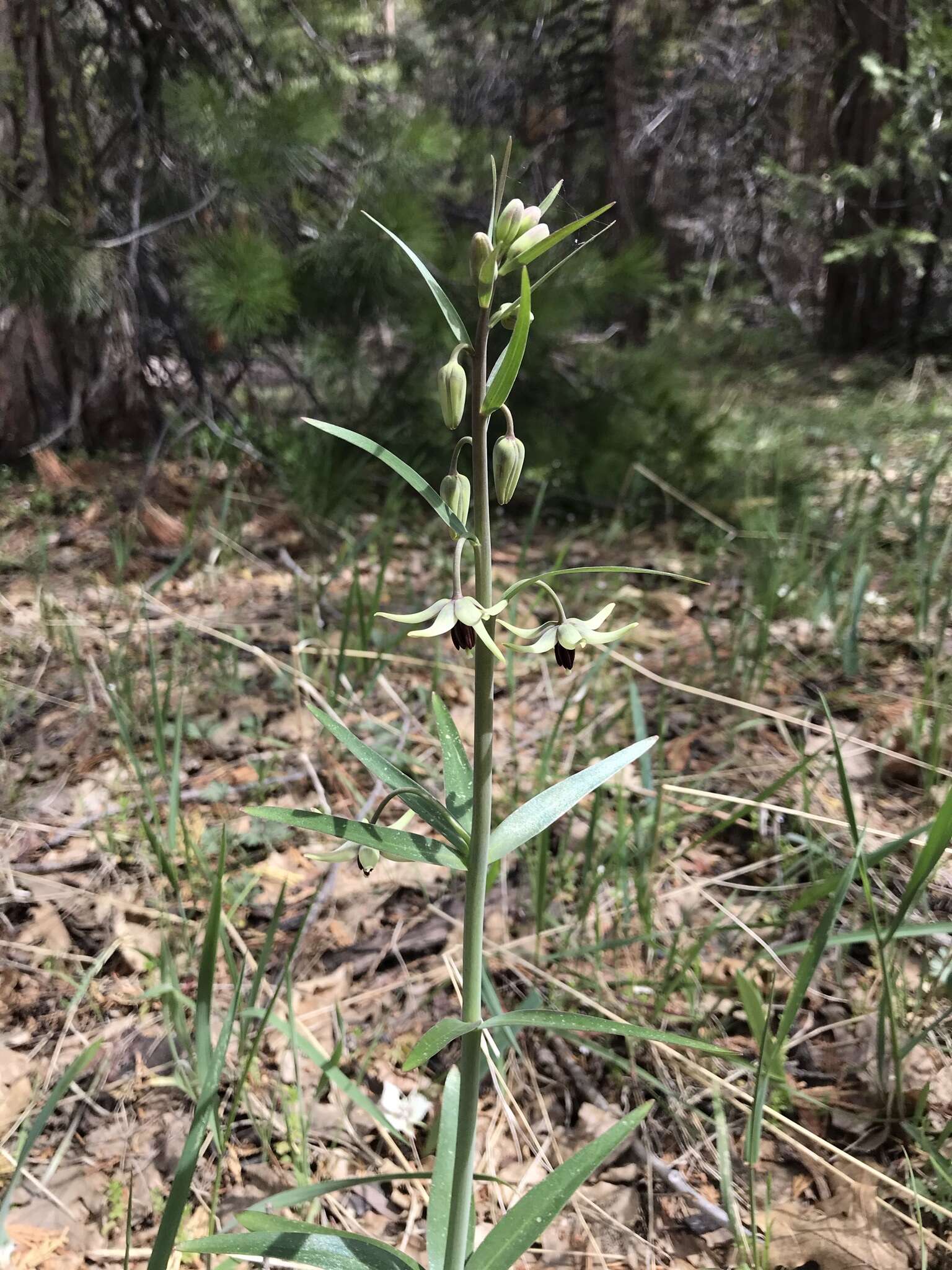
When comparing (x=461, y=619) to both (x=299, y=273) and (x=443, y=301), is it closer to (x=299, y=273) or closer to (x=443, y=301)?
(x=443, y=301)

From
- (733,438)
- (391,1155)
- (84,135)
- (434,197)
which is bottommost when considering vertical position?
(391,1155)

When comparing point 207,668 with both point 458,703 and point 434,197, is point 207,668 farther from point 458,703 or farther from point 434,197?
point 434,197

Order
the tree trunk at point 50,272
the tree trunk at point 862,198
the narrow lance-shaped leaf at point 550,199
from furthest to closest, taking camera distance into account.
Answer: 1. the tree trunk at point 862,198
2. the tree trunk at point 50,272
3. the narrow lance-shaped leaf at point 550,199

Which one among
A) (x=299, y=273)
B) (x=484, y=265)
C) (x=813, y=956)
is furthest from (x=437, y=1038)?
(x=299, y=273)

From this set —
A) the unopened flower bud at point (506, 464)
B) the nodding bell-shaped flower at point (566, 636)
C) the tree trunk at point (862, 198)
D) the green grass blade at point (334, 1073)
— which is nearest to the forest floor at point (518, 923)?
the green grass blade at point (334, 1073)

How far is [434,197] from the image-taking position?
344 centimetres

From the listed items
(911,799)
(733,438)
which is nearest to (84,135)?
(733,438)

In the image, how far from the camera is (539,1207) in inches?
34.6

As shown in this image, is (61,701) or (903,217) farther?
(903,217)

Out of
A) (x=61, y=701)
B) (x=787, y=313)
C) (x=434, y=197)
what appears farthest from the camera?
(x=787, y=313)

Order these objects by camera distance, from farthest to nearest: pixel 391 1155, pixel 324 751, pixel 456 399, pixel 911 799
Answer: pixel 324 751 → pixel 911 799 → pixel 391 1155 → pixel 456 399

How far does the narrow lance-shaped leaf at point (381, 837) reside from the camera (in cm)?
83

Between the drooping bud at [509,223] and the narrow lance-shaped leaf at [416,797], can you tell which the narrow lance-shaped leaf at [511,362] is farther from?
the narrow lance-shaped leaf at [416,797]

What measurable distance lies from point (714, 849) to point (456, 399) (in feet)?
4.24
